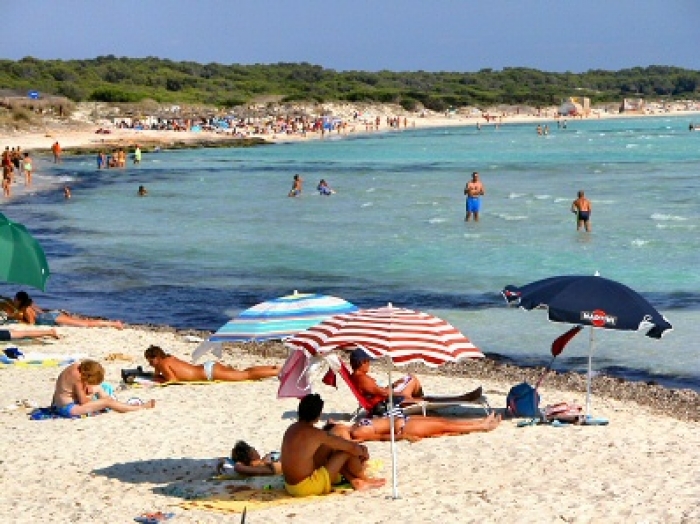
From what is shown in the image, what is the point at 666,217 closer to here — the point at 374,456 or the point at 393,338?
the point at 374,456

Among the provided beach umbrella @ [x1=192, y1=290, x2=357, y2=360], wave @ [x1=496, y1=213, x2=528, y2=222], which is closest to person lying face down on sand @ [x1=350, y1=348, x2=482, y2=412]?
beach umbrella @ [x1=192, y1=290, x2=357, y2=360]

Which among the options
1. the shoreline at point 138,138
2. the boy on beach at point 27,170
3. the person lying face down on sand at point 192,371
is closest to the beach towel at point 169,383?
the person lying face down on sand at point 192,371

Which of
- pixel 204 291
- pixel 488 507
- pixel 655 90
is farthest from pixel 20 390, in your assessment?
pixel 655 90

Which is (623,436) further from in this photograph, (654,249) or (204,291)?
(654,249)

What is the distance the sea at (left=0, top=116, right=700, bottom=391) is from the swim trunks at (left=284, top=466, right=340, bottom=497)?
6422 millimetres

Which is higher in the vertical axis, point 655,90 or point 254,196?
point 655,90

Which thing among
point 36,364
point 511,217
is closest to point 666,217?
point 511,217

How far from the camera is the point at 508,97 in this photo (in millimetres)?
152500

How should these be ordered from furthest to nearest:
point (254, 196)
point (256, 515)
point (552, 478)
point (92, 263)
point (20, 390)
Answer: point (254, 196) → point (92, 263) → point (20, 390) → point (552, 478) → point (256, 515)

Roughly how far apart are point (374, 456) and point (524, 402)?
1.95 m

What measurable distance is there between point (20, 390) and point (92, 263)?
40.9 feet

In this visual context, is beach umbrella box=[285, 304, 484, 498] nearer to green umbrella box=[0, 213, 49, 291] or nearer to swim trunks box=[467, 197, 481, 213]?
green umbrella box=[0, 213, 49, 291]

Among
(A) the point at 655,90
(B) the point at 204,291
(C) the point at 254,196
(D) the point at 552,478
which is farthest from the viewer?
(A) the point at 655,90

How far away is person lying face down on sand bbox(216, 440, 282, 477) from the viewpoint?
29.9 ft
